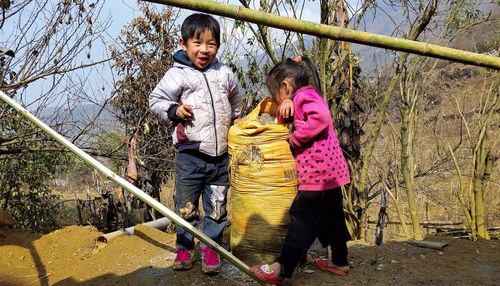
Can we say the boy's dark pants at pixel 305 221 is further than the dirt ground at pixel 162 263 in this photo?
No

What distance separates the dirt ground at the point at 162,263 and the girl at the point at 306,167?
26 cm

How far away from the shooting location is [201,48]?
101 inches

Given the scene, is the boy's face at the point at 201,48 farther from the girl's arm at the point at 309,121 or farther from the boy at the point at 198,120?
the girl's arm at the point at 309,121

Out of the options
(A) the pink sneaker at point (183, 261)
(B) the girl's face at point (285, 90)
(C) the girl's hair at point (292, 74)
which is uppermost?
(C) the girl's hair at point (292, 74)

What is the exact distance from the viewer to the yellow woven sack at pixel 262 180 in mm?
2586

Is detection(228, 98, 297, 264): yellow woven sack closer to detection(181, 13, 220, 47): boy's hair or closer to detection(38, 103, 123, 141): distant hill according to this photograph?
detection(181, 13, 220, 47): boy's hair

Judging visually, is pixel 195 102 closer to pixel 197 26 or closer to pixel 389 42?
pixel 197 26

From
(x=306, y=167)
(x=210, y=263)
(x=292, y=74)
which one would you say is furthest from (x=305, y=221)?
(x=292, y=74)

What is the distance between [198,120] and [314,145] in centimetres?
72

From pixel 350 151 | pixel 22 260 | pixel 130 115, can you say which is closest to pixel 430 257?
pixel 350 151

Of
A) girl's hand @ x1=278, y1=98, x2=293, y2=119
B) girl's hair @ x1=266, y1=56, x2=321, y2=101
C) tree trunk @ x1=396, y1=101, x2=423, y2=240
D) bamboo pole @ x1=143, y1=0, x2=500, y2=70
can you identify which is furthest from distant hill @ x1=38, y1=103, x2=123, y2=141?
bamboo pole @ x1=143, y1=0, x2=500, y2=70

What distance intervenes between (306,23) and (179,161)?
1855 mm

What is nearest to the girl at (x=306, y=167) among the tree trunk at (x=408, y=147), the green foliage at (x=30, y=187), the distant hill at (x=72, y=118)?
the tree trunk at (x=408, y=147)

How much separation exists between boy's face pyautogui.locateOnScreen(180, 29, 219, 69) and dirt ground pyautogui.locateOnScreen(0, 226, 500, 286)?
51.5 inches
